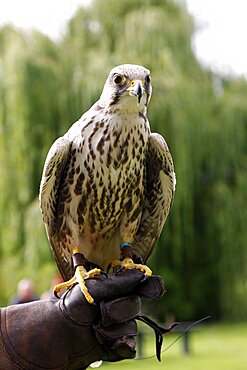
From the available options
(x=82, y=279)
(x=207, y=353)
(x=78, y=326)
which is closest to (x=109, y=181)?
(x=82, y=279)

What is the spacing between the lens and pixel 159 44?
13406mm

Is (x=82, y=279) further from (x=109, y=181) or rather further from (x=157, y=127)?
(x=157, y=127)

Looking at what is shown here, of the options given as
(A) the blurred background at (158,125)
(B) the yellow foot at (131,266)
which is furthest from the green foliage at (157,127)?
(B) the yellow foot at (131,266)

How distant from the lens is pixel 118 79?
125 inches

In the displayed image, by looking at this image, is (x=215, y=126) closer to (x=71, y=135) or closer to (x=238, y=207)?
(x=238, y=207)

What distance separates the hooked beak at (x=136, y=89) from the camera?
10.0 ft

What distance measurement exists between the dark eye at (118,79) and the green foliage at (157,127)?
8.69 meters

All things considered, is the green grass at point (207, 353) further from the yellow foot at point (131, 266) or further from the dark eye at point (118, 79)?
the dark eye at point (118, 79)

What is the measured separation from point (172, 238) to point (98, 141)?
33.5 feet

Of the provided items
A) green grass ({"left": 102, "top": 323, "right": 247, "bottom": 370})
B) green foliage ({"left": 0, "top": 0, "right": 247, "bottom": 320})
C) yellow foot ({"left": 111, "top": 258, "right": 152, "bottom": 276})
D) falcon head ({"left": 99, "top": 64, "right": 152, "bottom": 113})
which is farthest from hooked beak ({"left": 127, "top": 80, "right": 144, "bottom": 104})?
green foliage ({"left": 0, "top": 0, "right": 247, "bottom": 320})

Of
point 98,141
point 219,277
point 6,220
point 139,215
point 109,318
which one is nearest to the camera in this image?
point 109,318

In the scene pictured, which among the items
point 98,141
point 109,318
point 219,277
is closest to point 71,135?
point 98,141

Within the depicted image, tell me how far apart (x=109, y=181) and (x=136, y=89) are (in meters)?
0.43

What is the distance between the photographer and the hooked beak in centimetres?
306
